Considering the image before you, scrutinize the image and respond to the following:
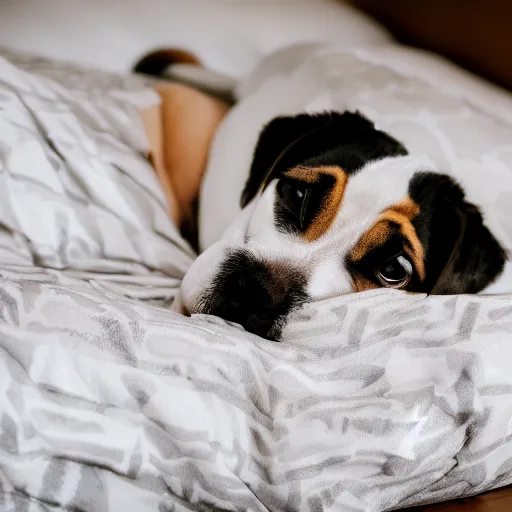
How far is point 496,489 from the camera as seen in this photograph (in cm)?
81

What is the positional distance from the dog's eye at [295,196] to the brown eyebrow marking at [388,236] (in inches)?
5.2

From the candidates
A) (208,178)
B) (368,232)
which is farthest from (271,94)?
(368,232)

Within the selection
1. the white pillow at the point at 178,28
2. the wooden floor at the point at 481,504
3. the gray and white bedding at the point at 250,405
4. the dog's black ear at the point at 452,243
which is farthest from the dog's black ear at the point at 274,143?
the white pillow at the point at 178,28

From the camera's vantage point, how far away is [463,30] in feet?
6.18

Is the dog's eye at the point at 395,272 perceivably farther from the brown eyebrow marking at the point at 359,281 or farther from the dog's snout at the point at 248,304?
the dog's snout at the point at 248,304

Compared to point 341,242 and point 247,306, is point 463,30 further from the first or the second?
point 247,306

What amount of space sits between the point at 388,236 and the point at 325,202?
5.8 inches

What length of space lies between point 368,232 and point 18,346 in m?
0.66

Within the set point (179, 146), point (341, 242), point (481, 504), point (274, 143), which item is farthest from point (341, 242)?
point (179, 146)

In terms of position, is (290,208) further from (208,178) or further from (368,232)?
(208,178)

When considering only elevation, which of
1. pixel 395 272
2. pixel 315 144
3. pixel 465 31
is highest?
pixel 465 31

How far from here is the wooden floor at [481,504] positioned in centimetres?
76

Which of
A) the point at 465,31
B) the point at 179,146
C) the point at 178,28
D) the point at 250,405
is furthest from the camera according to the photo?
the point at 178,28

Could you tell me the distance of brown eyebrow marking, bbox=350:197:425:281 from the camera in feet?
3.46
